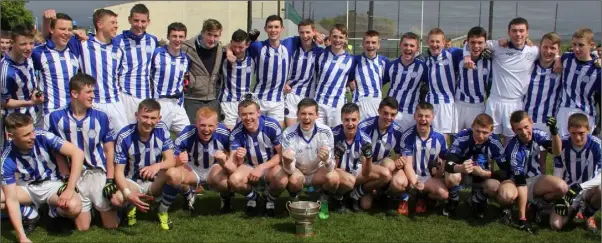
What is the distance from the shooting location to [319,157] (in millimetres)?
4602

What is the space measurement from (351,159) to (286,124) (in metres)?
1.48

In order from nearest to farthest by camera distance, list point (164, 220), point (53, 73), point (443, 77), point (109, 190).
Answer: point (109, 190)
point (164, 220)
point (53, 73)
point (443, 77)

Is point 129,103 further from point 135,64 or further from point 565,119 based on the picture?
point 565,119

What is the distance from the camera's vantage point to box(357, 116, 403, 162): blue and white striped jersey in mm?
5023

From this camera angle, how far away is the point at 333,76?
5973 mm

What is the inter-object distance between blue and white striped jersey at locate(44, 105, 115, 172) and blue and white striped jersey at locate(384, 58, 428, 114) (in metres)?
2.89

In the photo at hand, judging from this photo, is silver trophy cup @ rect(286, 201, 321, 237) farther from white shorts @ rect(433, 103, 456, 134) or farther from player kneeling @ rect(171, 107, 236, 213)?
white shorts @ rect(433, 103, 456, 134)

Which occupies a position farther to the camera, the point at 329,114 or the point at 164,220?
the point at 329,114

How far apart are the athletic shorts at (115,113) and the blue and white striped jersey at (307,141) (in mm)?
1668

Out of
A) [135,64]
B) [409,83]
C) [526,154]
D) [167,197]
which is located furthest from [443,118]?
[135,64]

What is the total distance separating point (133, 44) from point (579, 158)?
4246mm

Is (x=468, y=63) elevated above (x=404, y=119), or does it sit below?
above

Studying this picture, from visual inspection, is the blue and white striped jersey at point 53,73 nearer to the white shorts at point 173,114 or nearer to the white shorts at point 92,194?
the white shorts at point 173,114

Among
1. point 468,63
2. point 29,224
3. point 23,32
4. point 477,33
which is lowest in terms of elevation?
point 29,224
